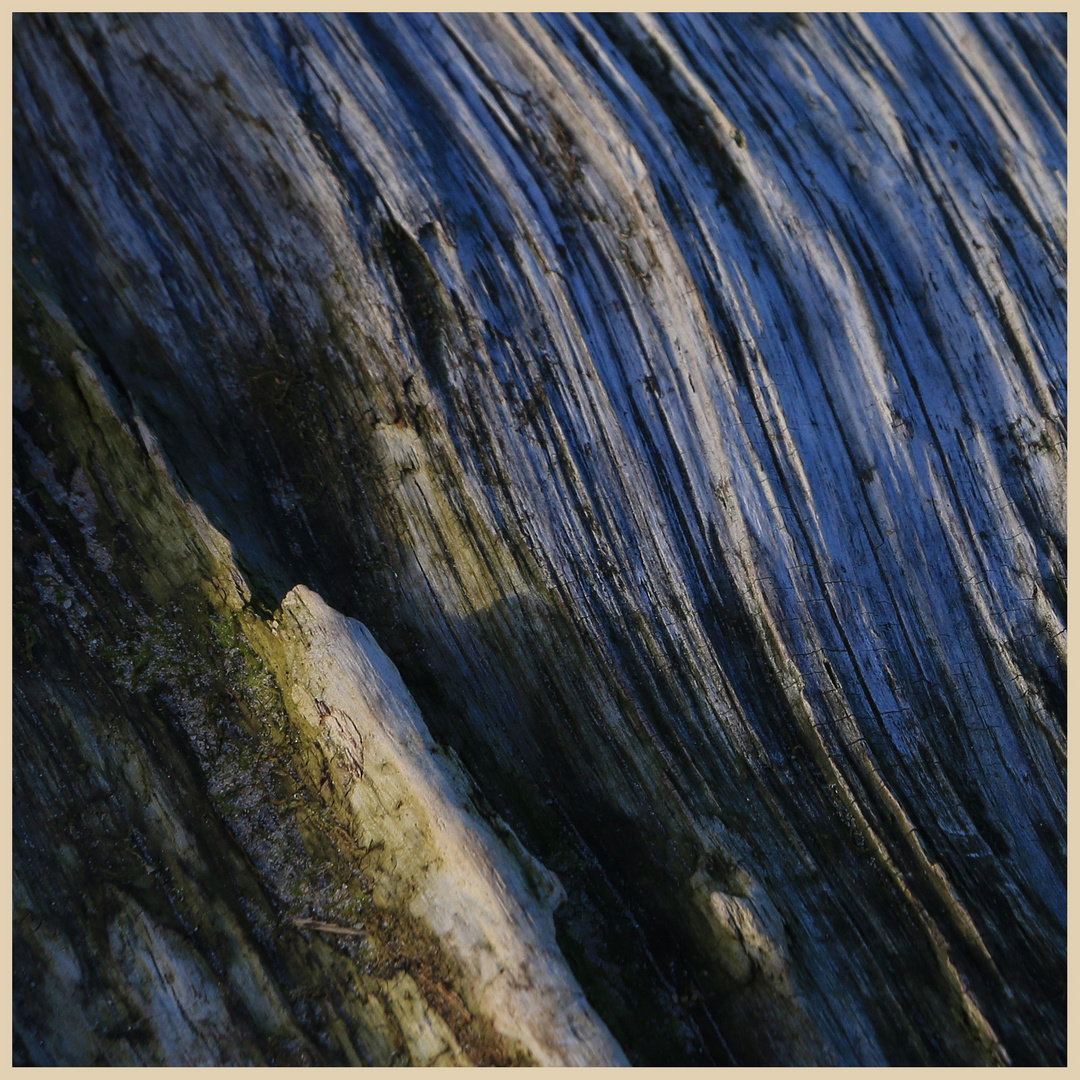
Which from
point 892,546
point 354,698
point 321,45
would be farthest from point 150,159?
point 892,546

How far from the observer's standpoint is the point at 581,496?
5.29m

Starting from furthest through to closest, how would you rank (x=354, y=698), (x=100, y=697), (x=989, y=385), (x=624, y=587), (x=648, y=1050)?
1. (x=989, y=385)
2. (x=624, y=587)
3. (x=100, y=697)
4. (x=354, y=698)
5. (x=648, y=1050)

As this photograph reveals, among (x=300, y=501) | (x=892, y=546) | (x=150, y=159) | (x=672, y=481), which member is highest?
(x=150, y=159)

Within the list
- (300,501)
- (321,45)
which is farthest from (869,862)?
(321,45)

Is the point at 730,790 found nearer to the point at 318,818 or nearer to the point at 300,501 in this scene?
the point at 318,818

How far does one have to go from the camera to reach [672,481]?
5.30 metres

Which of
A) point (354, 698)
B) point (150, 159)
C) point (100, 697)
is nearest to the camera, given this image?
point (354, 698)

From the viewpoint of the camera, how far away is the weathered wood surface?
4270 mm

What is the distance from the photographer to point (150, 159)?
5988mm

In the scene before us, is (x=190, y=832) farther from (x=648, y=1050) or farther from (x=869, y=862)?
(x=869, y=862)

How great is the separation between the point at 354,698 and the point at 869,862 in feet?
10.7

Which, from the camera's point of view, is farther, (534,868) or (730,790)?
(730,790)

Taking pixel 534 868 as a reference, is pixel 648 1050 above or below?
below

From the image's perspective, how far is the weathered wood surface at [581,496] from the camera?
14.0ft
